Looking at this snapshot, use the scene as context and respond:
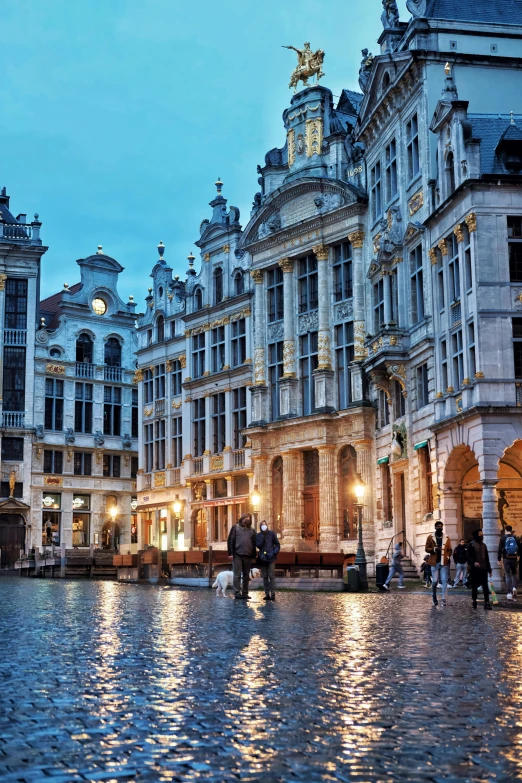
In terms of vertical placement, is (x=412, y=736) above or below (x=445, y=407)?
below

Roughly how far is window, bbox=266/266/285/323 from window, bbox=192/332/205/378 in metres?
6.91

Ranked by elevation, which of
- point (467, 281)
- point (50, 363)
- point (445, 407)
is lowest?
point (445, 407)

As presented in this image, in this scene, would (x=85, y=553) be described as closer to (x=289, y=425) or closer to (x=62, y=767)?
(x=289, y=425)

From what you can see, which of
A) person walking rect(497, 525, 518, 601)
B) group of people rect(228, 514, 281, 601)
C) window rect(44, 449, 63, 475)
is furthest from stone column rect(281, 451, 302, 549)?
window rect(44, 449, 63, 475)

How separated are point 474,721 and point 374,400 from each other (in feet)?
126

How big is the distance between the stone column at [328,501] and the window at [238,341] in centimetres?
934

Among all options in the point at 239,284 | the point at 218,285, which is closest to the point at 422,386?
the point at 239,284

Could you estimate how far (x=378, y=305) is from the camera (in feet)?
148

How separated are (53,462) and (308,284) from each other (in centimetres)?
Answer: 2675

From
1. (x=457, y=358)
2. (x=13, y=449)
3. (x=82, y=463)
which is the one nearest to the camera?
(x=457, y=358)

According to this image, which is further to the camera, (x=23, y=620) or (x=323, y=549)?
(x=323, y=549)

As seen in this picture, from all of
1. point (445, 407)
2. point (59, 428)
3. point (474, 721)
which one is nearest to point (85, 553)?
point (59, 428)

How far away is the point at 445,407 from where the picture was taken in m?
36.2

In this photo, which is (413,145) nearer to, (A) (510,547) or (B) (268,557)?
(A) (510,547)
